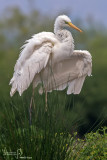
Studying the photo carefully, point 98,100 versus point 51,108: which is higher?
point 51,108

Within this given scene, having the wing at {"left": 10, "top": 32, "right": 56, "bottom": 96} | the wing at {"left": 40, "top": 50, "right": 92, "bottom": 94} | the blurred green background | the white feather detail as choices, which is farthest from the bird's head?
the blurred green background

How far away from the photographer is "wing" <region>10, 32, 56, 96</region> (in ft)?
16.8

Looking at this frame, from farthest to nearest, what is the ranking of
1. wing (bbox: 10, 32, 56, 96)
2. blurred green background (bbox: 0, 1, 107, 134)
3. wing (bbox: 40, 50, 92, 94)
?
blurred green background (bbox: 0, 1, 107, 134), wing (bbox: 40, 50, 92, 94), wing (bbox: 10, 32, 56, 96)

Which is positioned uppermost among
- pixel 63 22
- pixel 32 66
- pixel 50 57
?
pixel 63 22

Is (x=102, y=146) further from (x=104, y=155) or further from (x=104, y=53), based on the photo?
(x=104, y=53)

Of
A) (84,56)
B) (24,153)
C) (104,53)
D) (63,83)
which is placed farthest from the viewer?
(104,53)

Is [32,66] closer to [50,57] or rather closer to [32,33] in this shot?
[50,57]

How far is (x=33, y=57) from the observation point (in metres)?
5.22

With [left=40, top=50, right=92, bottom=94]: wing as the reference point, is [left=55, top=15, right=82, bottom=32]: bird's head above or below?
above

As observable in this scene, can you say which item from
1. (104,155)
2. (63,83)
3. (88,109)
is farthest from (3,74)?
(104,155)

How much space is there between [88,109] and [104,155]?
1876 cm

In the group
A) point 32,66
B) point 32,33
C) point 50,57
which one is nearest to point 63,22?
point 50,57

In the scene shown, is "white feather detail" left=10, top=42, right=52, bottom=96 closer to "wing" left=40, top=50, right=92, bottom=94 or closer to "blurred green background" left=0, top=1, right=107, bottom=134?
"wing" left=40, top=50, right=92, bottom=94

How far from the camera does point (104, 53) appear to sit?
90.5ft
